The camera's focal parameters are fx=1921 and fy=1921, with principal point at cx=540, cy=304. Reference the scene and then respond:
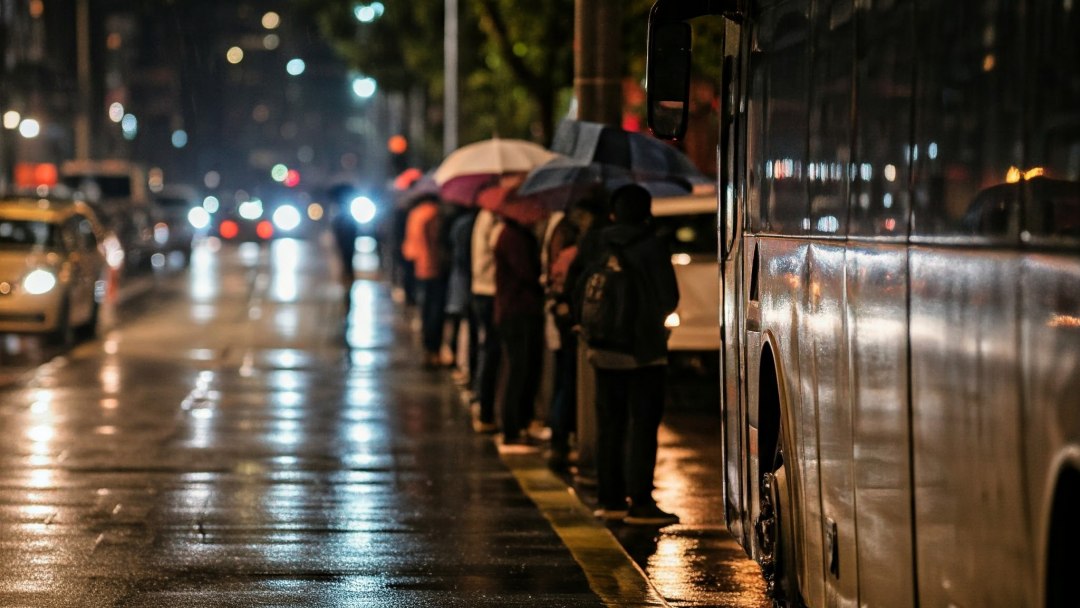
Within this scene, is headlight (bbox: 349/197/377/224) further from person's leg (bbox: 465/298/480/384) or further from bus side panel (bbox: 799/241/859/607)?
bus side panel (bbox: 799/241/859/607)

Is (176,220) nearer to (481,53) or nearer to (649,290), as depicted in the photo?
(481,53)

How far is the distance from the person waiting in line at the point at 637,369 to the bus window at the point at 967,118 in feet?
17.1

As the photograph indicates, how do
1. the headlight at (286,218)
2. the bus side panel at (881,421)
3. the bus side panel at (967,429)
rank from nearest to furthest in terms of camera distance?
the bus side panel at (967,429), the bus side panel at (881,421), the headlight at (286,218)

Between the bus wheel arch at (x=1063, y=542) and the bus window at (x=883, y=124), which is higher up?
the bus window at (x=883, y=124)

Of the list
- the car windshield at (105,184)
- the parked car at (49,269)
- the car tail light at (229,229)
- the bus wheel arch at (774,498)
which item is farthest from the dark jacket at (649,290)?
the car tail light at (229,229)

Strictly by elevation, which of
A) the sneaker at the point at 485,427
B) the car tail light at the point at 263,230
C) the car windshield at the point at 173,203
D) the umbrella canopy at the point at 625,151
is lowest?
the sneaker at the point at 485,427

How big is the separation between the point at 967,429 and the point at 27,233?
1931cm

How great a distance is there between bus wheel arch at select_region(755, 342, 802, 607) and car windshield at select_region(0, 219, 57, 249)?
1601 centimetres

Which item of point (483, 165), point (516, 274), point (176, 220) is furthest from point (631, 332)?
point (176, 220)

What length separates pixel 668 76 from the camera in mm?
8438

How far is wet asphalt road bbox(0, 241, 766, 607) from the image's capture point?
8398mm

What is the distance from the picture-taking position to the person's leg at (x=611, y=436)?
403 inches

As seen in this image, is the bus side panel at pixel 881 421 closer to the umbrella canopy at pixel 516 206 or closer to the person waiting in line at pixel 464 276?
the umbrella canopy at pixel 516 206

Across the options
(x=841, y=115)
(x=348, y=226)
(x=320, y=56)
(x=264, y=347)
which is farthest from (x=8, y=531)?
(x=320, y=56)
